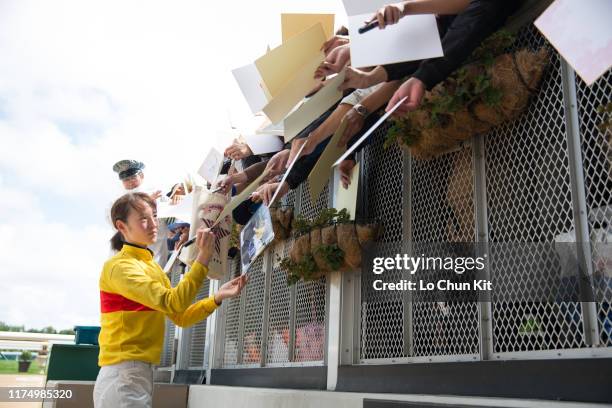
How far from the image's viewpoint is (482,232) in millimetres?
2496

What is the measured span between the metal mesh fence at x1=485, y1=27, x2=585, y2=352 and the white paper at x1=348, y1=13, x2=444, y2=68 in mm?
498

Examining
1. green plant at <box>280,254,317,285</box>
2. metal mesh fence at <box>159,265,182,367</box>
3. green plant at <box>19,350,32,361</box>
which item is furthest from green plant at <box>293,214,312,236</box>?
green plant at <box>19,350,32,361</box>

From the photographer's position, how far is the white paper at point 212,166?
156 inches

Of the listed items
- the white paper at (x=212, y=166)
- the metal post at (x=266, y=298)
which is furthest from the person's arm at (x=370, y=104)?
the metal post at (x=266, y=298)

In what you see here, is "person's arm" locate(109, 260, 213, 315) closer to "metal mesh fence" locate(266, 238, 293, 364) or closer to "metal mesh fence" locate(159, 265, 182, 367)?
"metal mesh fence" locate(266, 238, 293, 364)

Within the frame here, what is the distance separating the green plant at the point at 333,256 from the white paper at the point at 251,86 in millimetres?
848

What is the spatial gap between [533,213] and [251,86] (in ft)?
4.82

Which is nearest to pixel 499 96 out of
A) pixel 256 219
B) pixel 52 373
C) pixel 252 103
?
pixel 252 103

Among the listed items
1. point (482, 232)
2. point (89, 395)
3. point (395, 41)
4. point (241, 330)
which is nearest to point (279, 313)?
point (241, 330)

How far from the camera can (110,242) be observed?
3.28m

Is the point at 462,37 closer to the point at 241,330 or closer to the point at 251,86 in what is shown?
the point at 251,86

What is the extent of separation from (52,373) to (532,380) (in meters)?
4.61

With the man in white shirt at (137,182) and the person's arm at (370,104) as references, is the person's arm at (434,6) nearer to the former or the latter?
the person's arm at (370,104)

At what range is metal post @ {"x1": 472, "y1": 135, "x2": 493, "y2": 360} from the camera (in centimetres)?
237
